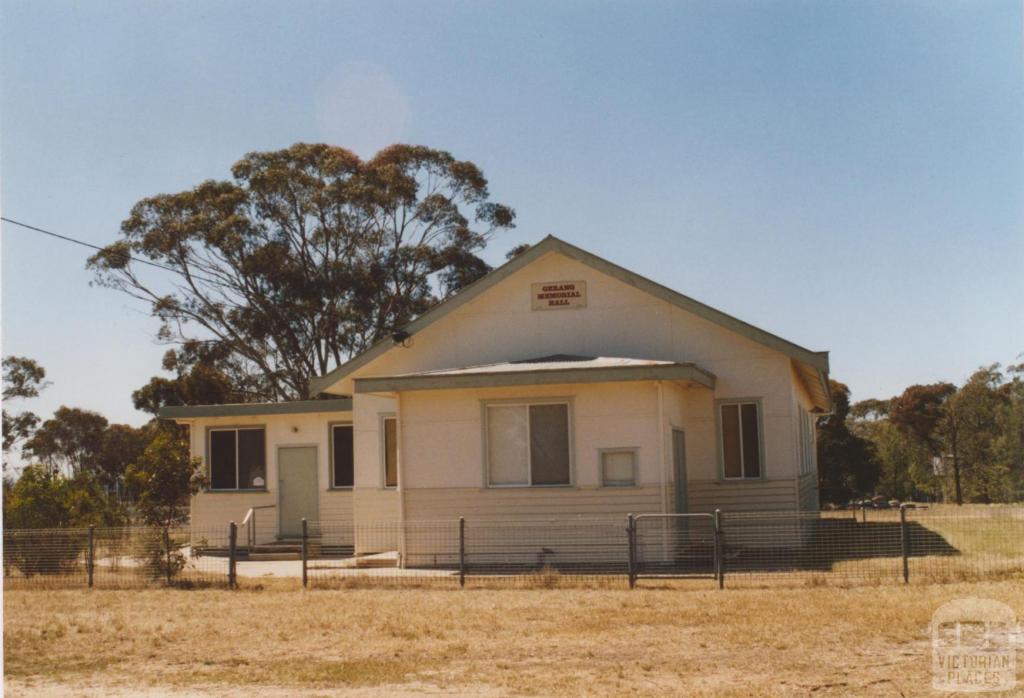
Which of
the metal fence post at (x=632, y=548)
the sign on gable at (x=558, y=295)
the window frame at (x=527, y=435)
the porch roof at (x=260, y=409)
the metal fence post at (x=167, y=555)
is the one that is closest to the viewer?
the metal fence post at (x=632, y=548)

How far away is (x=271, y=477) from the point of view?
26.1 meters

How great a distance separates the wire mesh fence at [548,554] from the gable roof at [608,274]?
3201 millimetres

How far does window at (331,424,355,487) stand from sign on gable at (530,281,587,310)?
5.74m

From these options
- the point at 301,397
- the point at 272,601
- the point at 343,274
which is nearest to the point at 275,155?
the point at 343,274

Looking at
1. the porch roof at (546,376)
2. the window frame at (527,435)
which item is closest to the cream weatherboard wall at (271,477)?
the porch roof at (546,376)

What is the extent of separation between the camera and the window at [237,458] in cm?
2642

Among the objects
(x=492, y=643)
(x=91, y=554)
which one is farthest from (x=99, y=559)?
(x=492, y=643)

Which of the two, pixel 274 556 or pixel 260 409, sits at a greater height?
pixel 260 409

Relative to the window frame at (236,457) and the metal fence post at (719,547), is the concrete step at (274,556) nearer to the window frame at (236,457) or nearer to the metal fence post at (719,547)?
the window frame at (236,457)

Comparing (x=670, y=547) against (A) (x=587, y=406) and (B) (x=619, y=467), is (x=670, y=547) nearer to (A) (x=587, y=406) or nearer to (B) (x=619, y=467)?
(B) (x=619, y=467)

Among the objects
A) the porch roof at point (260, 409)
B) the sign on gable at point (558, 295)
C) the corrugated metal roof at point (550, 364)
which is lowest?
the porch roof at point (260, 409)

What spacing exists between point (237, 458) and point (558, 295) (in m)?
8.90

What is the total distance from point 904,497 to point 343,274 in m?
26.3

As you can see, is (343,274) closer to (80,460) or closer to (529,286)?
(529,286)
